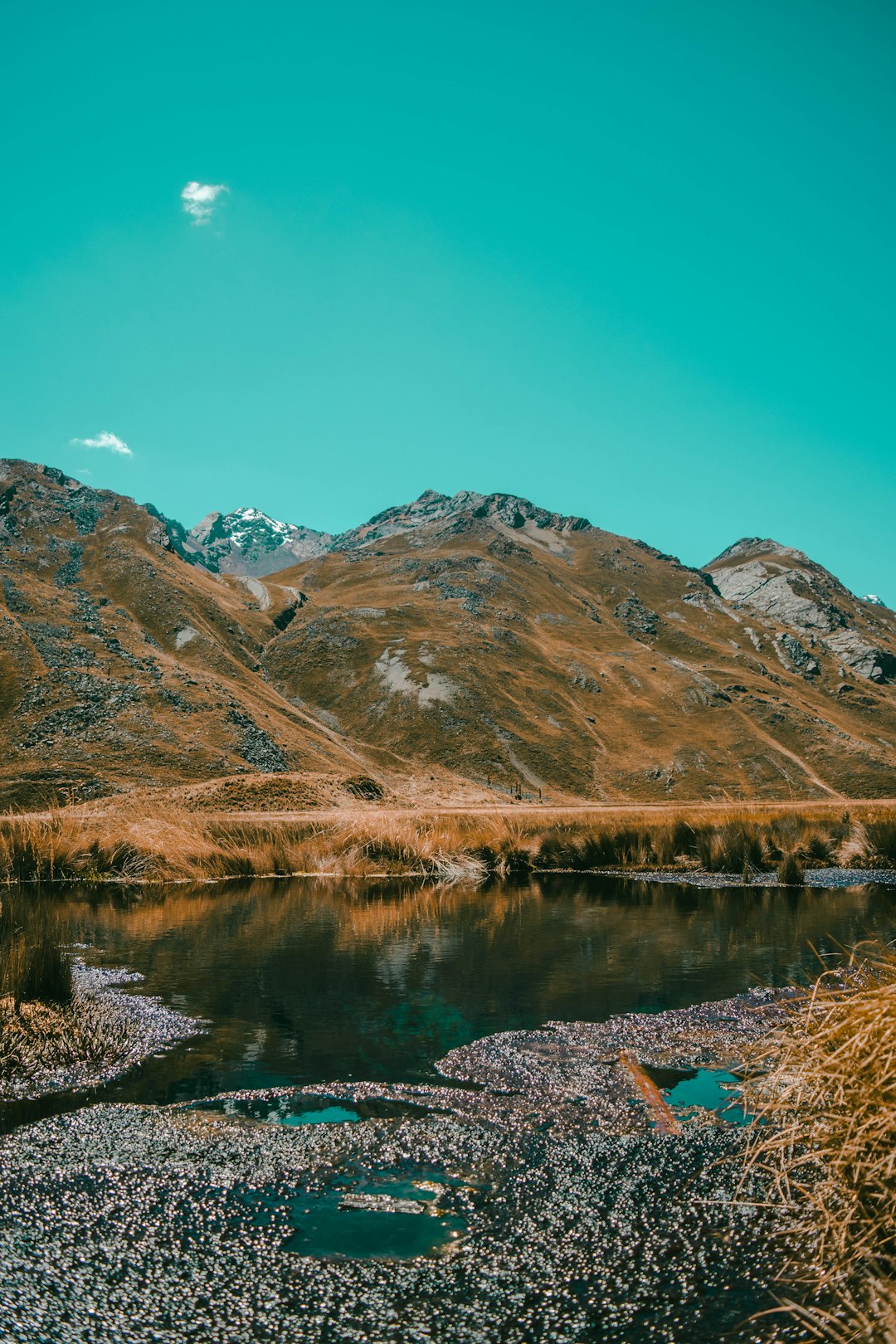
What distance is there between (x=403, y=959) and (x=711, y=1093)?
28.3 feet

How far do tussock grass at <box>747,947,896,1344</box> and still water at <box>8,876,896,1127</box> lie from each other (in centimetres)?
343

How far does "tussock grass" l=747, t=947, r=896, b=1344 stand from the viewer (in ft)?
19.0

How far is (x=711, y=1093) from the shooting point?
10.6 m

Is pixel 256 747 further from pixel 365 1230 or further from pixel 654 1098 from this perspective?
pixel 365 1230

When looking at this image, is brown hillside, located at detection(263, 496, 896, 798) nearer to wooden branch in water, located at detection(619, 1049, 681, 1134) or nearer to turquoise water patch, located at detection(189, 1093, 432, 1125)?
wooden branch in water, located at detection(619, 1049, 681, 1134)

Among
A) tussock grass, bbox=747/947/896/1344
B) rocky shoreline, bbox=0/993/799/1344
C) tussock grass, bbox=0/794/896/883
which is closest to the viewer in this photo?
tussock grass, bbox=747/947/896/1344

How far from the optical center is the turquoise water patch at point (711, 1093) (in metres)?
9.89

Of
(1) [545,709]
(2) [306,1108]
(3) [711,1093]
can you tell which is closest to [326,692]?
(1) [545,709]

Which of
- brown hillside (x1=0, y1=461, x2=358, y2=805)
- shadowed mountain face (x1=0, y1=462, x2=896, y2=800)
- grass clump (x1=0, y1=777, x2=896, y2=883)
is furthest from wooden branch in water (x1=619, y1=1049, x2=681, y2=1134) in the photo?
shadowed mountain face (x1=0, y1=462, x2=896, y2=800)

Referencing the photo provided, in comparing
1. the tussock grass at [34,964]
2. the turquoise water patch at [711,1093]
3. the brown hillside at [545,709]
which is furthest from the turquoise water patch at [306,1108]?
the brown hillside at [545,709]

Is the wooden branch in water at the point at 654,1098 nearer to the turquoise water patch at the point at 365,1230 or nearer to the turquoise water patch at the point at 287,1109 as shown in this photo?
the turquoise water patch at the point at 365,1230

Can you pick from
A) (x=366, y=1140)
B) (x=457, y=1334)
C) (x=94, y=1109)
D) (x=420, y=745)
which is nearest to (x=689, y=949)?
(x=366, y=1140)

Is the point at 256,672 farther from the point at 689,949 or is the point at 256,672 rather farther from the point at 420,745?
the point at 689,949

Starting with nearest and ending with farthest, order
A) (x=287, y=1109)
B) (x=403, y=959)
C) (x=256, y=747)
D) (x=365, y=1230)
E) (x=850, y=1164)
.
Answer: (x=850, y=1164) < (x=365, y=1230) < (x=287, y=1109) < (x=403, y=959) < (x=256, y=747)
